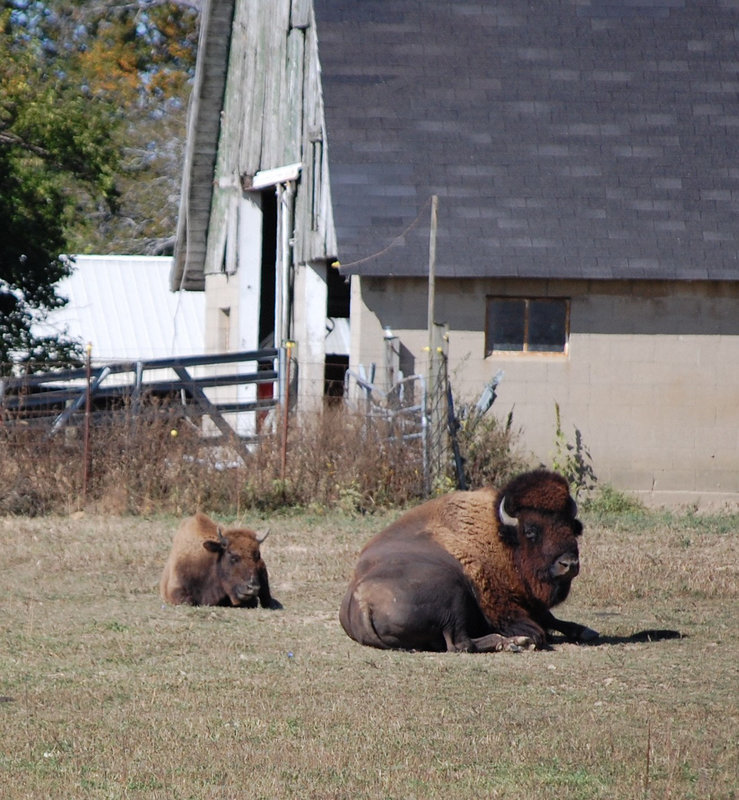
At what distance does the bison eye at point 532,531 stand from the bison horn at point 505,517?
9 cm

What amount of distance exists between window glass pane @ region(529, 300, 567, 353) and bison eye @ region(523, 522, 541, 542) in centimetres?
960

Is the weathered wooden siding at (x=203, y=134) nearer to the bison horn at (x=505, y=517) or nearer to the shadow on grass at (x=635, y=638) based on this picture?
the bison horn at (x=505, y=517)

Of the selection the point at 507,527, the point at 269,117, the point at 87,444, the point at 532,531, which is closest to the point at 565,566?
the point at 532,531

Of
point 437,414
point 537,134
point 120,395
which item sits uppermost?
point 537,134

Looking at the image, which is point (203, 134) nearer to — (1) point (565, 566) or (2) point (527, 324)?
(2) point (527, 324)

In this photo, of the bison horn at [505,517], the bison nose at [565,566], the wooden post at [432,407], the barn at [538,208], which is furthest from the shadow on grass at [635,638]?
the barn at [538,208]

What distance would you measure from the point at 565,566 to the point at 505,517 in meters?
0.56

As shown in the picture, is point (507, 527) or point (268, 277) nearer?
point (507, 527)

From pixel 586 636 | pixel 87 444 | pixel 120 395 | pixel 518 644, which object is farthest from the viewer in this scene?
pixel 120 395

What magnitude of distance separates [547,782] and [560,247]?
43.9ft

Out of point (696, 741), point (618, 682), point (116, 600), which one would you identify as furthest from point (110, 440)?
point (696, 741)

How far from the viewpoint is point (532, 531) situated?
30.8ft

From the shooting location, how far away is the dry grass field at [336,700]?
20.1 ft

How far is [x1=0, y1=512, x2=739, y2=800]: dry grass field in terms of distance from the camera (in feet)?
20.1
